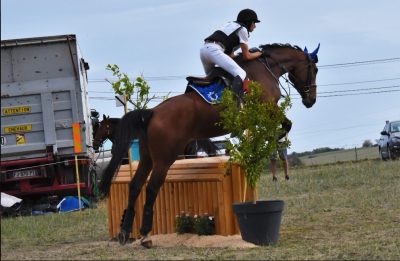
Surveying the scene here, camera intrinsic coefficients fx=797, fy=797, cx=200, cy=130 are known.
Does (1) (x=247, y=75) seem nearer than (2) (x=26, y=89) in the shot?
Yes

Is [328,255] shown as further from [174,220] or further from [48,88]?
[48,88]

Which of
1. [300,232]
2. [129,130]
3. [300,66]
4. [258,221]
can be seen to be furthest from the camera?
[300,66]

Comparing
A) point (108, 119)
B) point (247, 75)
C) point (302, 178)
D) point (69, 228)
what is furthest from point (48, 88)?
point (247, 75)

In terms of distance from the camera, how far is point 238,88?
8523 mm

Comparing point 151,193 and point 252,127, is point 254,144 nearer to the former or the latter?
point 252,127

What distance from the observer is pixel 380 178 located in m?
16.7

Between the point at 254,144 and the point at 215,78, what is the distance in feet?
3.14

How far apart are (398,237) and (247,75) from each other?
2.43 metres

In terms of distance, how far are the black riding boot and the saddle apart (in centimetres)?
11

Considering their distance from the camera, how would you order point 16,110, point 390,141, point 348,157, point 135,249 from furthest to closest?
point 348,157, point 390,141, point 16,110, point 135,249

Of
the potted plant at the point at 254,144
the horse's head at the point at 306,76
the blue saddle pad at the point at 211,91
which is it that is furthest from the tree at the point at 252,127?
the horse's head at the point at 306,76

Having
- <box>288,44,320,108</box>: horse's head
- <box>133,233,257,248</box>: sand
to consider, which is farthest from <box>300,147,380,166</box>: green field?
<box>133,233,257,248</box>: sand

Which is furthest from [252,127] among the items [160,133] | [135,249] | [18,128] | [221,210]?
[18,128]

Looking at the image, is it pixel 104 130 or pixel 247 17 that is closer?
pixel 247 17
